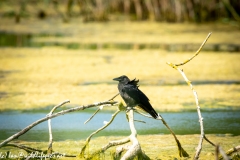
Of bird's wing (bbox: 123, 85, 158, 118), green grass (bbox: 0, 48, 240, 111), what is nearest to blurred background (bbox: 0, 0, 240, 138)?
green grass (bbox: 0, 48, 240, 111)

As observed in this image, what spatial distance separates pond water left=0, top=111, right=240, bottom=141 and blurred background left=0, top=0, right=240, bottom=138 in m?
0.07

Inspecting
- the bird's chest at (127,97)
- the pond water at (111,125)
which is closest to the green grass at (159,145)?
the pond water at (111,125)

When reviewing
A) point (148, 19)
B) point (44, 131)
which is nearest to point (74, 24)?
point (148, 19)

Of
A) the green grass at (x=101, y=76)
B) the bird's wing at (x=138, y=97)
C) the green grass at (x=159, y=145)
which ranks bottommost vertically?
the green grass at (x=159, y=145)

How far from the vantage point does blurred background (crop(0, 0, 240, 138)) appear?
6629mm

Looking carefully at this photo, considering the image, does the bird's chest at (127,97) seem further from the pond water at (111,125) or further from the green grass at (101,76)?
the green grass at (101,76)

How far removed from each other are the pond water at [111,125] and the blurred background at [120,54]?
7cm

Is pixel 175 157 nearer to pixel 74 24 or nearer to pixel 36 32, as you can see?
pixel 36 32

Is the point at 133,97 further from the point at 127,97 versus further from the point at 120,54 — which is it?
the point at 120,54

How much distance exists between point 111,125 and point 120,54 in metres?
4.46

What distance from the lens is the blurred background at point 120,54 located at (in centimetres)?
663

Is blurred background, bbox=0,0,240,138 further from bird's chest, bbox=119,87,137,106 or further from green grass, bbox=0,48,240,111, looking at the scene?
bird's chest, bbox=119,87,137,106

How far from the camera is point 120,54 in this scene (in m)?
9.92

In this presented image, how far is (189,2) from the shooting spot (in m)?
13.6
